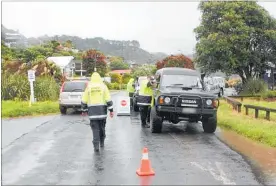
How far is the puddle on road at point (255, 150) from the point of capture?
904 cm

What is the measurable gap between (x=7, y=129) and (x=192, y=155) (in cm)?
732

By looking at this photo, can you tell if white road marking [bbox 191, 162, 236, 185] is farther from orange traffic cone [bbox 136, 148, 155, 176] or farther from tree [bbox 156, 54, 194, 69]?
tree [bbox 156, 54, 194, 69]

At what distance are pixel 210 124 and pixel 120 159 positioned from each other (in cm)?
532

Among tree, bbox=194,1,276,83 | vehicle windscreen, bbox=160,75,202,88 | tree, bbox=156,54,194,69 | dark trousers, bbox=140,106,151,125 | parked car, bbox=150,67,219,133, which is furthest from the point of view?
tree, bbox=156,54,194,69

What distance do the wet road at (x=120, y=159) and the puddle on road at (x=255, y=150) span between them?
13.0 inches

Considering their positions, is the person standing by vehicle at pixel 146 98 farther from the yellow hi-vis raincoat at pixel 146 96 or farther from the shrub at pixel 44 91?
the shrub at pixel 44 91

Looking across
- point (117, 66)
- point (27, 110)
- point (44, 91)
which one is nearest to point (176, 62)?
point (44, 91)

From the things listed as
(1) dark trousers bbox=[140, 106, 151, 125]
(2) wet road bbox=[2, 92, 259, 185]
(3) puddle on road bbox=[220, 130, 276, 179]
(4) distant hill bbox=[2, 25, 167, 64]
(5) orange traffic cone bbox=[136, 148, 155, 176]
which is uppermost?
(4) distant hill bbox=[2, 25, 167, 64]

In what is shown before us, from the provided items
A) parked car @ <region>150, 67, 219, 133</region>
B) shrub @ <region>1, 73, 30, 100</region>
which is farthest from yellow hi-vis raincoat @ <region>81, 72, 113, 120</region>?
shrub @ <region>1, 73, 30, 100</region>

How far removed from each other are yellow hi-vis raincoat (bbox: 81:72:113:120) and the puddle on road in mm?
3447

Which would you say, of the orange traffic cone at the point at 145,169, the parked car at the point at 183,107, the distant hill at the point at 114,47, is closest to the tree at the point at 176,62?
the parked car at the point at 183,107

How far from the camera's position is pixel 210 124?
1402 centimetres

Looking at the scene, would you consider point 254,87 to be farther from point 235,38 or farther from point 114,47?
point 114,47

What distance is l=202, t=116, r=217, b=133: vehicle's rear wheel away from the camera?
1394cm
